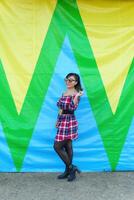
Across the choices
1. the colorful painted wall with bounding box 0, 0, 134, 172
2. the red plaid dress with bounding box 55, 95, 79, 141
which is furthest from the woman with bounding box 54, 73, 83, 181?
the colorful painted wall with bounding box 0, 0, 134, 172

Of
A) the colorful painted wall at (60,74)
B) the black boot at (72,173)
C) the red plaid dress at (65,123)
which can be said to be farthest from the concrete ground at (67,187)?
the red plaid dress at (65,123)

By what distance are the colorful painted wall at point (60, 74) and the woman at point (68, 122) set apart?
0.27 meters

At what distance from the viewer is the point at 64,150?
6688 millimetres

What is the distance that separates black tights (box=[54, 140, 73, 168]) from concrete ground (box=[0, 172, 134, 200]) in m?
0.30

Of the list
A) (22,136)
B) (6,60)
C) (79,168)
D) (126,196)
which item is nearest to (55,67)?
(6,60)

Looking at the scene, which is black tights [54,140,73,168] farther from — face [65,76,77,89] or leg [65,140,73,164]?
face [65,76,77,89]

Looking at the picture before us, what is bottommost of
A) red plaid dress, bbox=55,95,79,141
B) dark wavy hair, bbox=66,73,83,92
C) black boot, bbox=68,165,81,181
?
black boot, bbox=68,165,81,181

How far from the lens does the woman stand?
6508 mm

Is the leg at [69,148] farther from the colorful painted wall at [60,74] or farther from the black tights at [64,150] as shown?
the colorful painted wall at [60,74]

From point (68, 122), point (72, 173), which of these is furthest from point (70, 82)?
point (72, 173)

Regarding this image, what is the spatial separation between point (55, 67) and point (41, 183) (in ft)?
5.59

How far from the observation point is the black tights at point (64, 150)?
6.58 meters

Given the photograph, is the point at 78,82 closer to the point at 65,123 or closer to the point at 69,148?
the point at 65,123

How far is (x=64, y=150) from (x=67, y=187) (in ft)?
2.00
